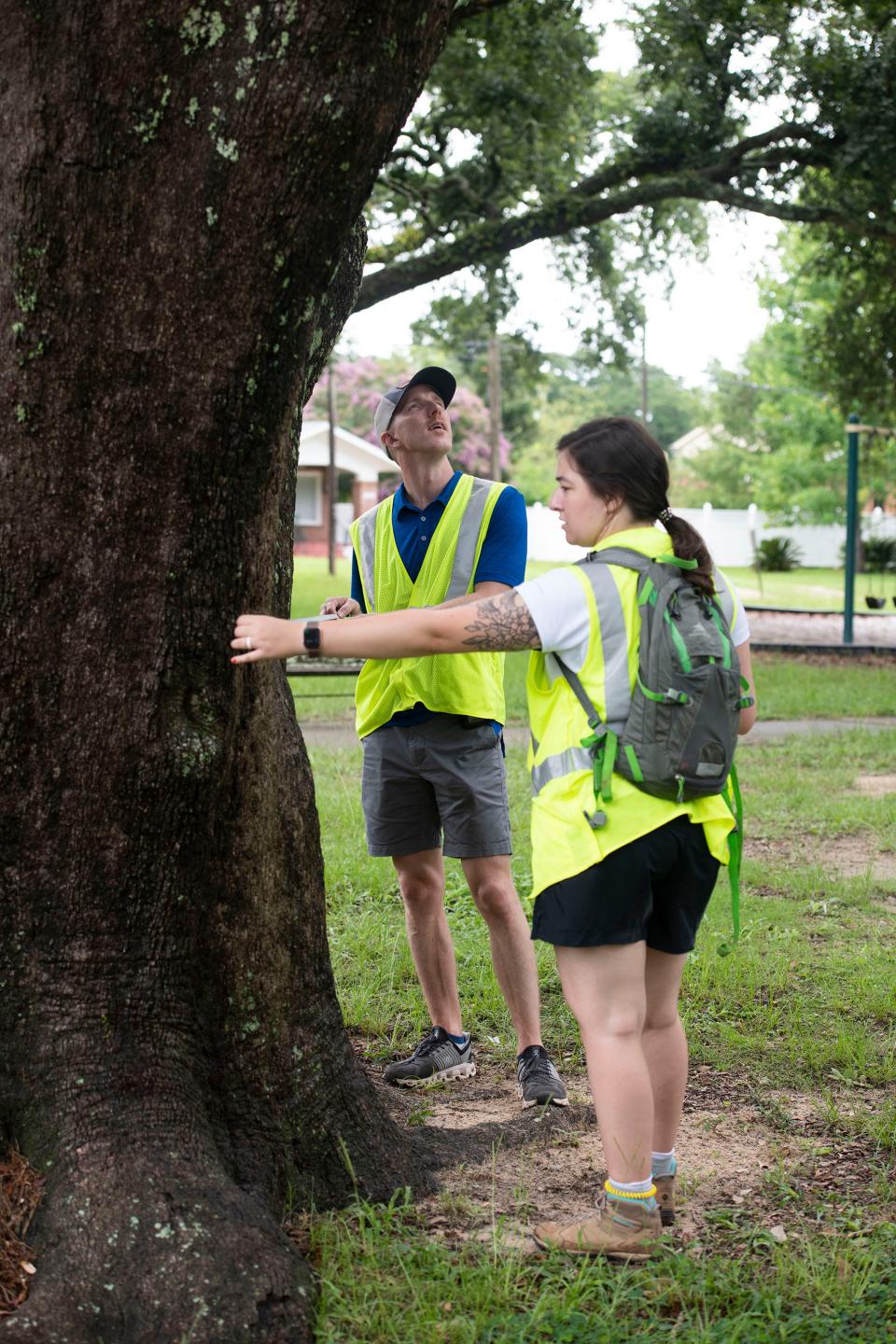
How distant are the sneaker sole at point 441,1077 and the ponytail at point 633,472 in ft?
7.19

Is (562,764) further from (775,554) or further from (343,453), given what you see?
(343,453)

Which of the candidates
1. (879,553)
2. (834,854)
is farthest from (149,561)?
(879,553)

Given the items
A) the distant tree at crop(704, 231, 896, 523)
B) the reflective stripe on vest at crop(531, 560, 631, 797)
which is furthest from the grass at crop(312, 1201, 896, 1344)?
the distant tree at crop(704, 231, 896, 523)

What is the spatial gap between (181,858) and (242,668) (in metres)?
0.49

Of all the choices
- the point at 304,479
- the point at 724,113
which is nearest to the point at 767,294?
the point at 304,479

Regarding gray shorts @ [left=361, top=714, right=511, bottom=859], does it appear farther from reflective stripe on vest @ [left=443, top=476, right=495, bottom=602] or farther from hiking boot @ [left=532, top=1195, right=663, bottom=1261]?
hiking boot @ [left=532, top=1195, right=663, bottom=1261]

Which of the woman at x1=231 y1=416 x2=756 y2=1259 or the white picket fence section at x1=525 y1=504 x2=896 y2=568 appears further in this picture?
the white picket fence section at x1=525 y1=504 x2=896 y2=568

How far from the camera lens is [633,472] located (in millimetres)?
3359

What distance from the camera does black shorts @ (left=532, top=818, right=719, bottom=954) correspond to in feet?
10.7

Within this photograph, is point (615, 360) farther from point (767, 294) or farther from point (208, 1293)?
point (767, 294)

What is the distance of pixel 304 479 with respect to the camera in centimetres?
5572

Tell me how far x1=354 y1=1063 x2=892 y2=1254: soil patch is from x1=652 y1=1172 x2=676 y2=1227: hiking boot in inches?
2.0

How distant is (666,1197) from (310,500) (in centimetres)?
5220

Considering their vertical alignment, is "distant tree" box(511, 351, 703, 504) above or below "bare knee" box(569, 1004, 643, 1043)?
above
